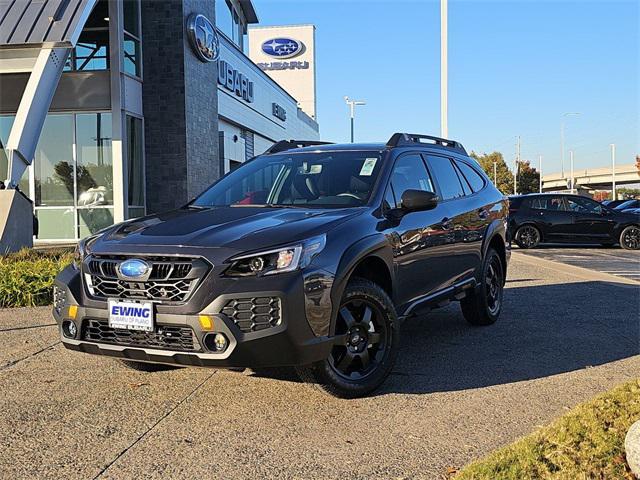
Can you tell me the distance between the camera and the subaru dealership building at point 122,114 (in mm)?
16922

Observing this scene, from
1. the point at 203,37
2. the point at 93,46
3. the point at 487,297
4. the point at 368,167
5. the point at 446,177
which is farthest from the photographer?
the point at 203,37

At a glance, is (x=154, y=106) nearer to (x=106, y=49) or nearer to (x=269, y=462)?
(x=106, y=49)

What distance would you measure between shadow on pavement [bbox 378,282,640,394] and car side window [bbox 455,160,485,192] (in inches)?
57.9

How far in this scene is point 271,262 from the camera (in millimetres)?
3865

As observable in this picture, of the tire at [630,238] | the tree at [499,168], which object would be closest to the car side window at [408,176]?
the tire at [630,238]

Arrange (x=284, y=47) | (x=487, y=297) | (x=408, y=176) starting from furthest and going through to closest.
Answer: (x=284, y=47)
(x=487, y=297)
(x=408, y=176)

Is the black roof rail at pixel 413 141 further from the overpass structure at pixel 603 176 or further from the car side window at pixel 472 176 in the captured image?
the overpass structure at pixel 603 176

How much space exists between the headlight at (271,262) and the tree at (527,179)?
294 feet

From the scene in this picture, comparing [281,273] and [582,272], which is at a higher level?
[281,273]

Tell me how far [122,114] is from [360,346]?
562 inches

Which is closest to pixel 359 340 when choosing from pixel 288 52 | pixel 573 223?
pixel 573 223

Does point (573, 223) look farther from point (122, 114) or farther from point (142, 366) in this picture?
point (142, 366)

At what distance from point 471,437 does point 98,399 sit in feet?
7.94

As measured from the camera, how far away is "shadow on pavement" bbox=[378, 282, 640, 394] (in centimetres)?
504
